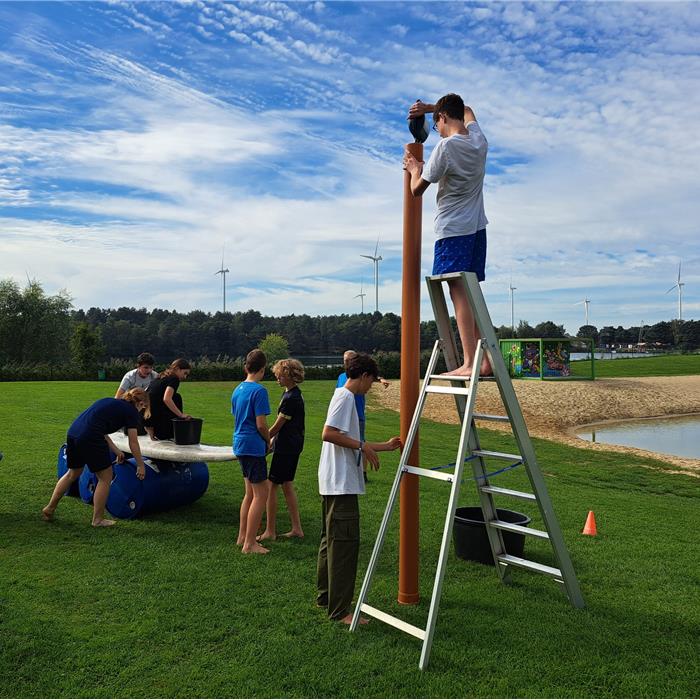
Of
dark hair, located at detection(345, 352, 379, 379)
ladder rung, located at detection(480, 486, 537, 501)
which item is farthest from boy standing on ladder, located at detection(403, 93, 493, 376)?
ladder rung, located at detection(480, 486, 537, 501)

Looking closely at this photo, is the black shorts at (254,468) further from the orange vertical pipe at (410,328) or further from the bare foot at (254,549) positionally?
the orange vertical pipe at (410,328)

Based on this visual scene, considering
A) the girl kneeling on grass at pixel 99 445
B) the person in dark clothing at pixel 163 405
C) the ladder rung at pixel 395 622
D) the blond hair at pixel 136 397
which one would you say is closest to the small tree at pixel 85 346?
the person in dark clothing at pixel 163 405

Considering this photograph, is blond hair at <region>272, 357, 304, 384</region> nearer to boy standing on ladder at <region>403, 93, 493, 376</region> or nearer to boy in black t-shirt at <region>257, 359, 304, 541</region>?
boy in black t-shirt at <region>257, 359, 304, 541</region>

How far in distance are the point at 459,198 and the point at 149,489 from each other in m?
5.28

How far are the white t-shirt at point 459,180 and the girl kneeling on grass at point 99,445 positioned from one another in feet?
14.7

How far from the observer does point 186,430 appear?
7.78 meters

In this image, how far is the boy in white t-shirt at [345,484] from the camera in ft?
16.1

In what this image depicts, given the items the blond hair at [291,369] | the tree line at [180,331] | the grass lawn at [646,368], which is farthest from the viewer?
the tree line at [180,331]

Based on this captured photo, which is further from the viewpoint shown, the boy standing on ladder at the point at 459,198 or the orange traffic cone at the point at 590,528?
the orange traffic cone at the point at 590,528

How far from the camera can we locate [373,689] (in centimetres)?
400

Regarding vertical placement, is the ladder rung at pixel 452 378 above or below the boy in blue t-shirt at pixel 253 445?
above

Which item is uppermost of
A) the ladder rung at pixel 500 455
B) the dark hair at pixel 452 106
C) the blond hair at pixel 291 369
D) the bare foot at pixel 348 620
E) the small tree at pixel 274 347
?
the dark hair at pixel 452 106

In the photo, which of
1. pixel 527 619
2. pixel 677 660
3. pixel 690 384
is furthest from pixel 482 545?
pixel 690 384

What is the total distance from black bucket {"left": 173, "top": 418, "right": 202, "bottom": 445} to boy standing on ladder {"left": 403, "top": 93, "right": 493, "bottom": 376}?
407cm
